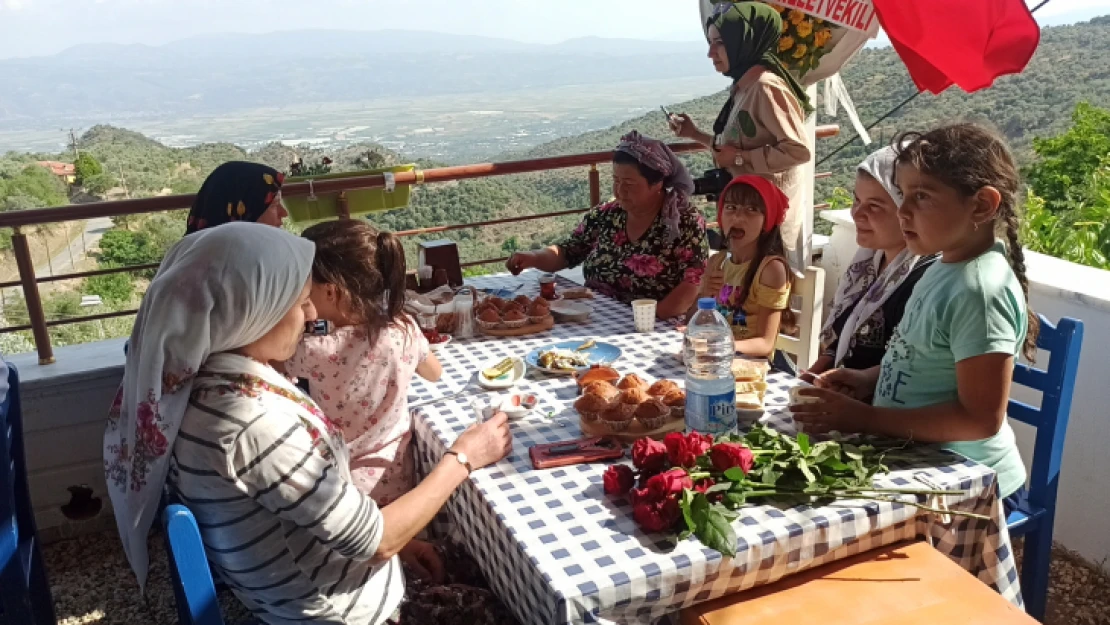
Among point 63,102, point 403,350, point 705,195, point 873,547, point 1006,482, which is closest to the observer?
point 873,547

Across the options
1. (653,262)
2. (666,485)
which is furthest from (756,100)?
(666,485)

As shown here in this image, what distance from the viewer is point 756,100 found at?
11.2 ft

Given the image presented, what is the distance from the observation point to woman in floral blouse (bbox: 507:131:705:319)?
116 inches

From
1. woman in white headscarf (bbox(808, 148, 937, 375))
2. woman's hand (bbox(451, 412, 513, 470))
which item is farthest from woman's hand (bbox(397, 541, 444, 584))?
woman in white headscarf (bbox(808, 148, 937, 375))

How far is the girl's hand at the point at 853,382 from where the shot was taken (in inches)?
75.0

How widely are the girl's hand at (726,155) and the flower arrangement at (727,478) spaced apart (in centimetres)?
226

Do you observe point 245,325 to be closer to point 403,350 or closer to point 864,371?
point 403,350

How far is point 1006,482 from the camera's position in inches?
67.0

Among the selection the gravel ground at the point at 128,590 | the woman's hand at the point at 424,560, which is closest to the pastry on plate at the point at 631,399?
the woman's hand at the point at 424,560

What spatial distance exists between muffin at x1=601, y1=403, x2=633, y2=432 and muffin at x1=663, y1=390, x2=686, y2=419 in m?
0.12

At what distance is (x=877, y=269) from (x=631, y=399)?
3.35 feet

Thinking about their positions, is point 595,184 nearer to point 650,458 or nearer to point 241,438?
point 650,458

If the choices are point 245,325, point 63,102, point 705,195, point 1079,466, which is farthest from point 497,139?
point 63,102

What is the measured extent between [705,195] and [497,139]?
6.53 meters
